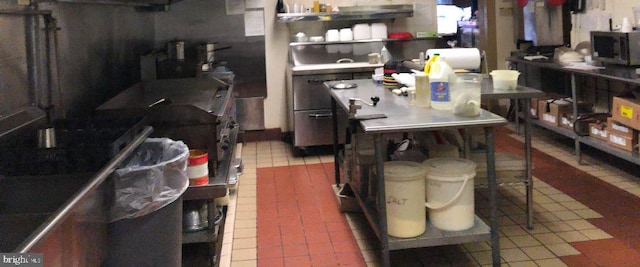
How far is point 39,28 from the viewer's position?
8.15 feet

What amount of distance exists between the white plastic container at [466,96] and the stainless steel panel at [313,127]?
2411mm

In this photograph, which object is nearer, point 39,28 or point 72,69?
point 39,28

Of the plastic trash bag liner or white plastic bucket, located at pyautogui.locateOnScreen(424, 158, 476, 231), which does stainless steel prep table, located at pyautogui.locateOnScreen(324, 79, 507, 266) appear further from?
the plastic trash bag liner

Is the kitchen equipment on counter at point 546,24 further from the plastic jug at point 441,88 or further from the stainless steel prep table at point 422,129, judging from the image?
the stainless steel prep table at point 422,129

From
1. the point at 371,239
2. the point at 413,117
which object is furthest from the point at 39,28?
the point at 371,239

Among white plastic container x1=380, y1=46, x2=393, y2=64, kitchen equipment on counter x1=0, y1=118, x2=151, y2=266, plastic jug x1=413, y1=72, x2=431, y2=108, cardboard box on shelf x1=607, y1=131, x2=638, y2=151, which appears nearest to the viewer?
kitchen equipment on counter x1=0, y1=118, x2=151, y2=266

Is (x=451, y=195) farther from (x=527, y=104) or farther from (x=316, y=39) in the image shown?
(x=316, y=39)

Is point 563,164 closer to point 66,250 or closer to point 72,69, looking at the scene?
point 72,69

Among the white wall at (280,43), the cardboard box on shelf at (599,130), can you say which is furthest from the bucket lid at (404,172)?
the white wall at (280,43)

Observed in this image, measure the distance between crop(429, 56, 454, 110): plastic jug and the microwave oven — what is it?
6.88 feet

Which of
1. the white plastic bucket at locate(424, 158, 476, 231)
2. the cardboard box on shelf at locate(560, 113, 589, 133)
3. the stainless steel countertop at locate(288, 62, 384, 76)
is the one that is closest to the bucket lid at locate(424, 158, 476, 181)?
the white plastic bucket at locate(424, 158, 476, 231)

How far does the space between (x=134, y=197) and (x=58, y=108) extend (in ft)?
2.85

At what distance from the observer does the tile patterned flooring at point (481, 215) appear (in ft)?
10.0

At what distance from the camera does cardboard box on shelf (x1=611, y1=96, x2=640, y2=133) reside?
13.1 ft
